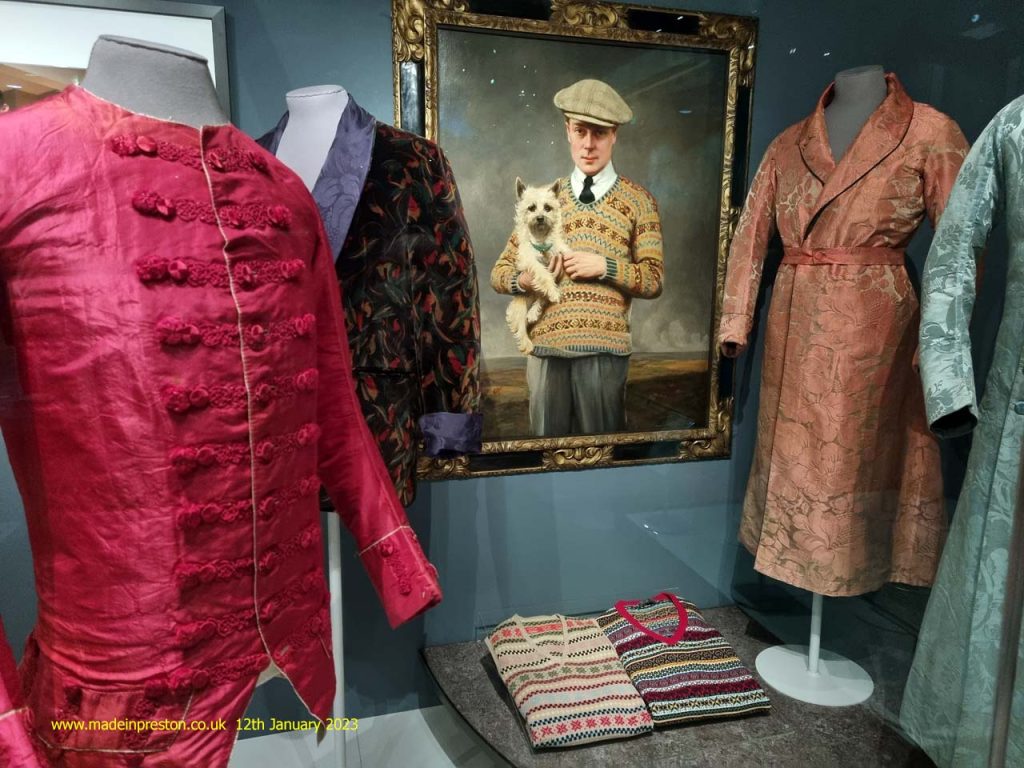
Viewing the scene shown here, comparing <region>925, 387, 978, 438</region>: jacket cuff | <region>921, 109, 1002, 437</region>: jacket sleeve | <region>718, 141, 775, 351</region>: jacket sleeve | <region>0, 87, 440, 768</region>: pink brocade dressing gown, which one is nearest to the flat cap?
<region>718, 141, 775, 351</region>: jacket sleeve

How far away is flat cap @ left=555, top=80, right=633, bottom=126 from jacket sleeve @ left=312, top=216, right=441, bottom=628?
111 cm

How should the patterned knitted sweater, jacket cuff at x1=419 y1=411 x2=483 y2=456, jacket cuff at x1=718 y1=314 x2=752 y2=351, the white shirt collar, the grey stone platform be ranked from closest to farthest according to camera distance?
jacket cuff at x1=419 y1=411 x2=483 y2=456, the grey stone platform, the patterned knitted sweater, jacket cuff at x1=718 y1=314 x2=752 y2=351, the white shirt collar

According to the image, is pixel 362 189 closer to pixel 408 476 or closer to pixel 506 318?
pixel 408 476

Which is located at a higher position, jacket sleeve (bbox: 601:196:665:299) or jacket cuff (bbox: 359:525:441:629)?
jacket sleeve (bbox: 601:196:665:299)

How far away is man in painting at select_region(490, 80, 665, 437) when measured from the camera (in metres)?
2.00

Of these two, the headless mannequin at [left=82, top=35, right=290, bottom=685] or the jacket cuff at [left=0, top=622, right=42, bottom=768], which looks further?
the headless mannequin at [left=82, top=35, right=290, bottom=685]

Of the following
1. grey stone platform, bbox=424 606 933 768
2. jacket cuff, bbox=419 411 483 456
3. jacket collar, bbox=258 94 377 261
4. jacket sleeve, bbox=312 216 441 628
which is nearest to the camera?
jacket sleeve, bbox=312 216 441 628

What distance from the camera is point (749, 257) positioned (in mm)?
1940

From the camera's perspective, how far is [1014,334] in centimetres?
131

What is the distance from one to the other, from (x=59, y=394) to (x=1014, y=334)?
1.47 meters

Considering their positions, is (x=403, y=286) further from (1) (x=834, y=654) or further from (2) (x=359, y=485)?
(1) (x=834, y=654)

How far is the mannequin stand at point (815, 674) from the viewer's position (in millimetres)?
1838

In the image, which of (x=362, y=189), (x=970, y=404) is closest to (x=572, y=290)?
(x=362, y=189)

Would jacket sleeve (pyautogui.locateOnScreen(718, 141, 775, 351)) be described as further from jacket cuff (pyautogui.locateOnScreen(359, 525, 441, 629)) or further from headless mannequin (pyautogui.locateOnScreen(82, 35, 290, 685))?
headless mannequin (pyautogui.locateOnScreen(82, 35, 290, 685))
